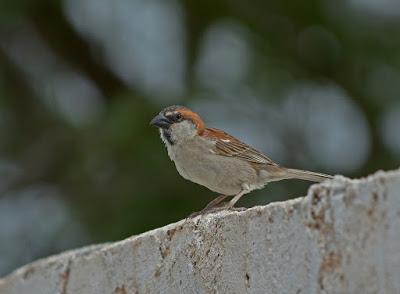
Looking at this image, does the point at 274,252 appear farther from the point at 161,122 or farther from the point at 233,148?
the point at 161,122

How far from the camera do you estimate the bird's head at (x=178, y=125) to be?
4.66m

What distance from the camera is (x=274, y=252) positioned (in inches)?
100

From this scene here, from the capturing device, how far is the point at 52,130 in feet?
25.6

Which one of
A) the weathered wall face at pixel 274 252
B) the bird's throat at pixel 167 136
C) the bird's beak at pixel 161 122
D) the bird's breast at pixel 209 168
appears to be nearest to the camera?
the weathered wall face at pixel 274 252

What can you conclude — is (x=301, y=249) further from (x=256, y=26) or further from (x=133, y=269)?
(x=256, y=26)

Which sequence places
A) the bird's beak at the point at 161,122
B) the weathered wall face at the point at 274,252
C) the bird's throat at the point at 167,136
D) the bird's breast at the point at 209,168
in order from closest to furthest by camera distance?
the weathered wall face at the point at 274,252 → the bird's breast at the point at 209,168 → the bird's throat at the point at 167,136 → the bird's beak at the point at 161,122

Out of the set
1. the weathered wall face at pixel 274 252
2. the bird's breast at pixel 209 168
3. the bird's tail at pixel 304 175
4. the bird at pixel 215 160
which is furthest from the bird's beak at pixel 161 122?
the weathered wall face at pixel 274 252

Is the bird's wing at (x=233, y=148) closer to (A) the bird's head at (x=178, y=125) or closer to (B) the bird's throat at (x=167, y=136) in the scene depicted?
(A) the bird's head at (x=178, y=125)

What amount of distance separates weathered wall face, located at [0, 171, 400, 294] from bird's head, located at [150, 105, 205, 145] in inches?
42.5

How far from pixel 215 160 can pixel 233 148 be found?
19 cm

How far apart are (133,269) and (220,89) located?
3.88 meters

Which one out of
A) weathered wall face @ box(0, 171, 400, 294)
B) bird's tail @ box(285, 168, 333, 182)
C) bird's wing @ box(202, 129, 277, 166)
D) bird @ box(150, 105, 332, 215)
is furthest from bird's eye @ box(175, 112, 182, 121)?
weathered wall face @ box(0, 171, 400, 294)

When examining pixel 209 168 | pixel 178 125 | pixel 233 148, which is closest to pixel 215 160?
pixel 209 168

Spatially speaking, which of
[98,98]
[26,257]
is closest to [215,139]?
[26,257]
